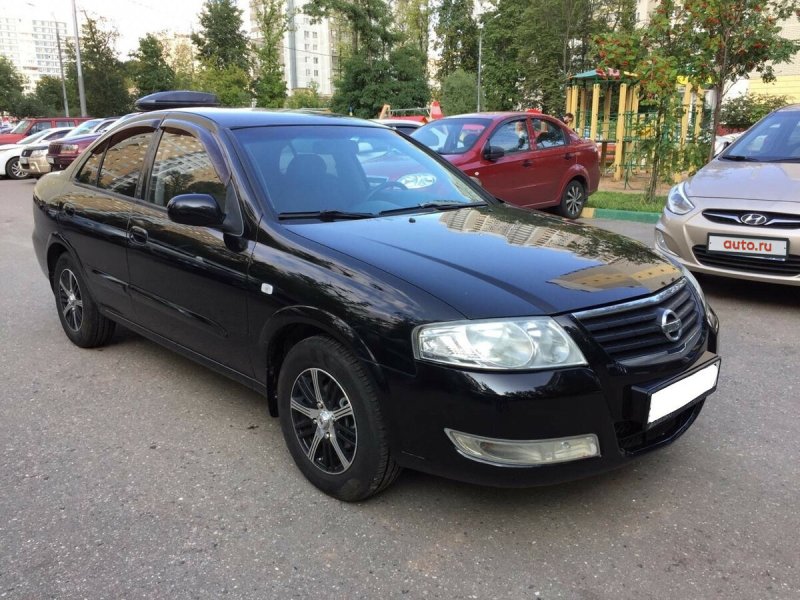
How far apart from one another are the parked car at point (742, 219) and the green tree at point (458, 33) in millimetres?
49884

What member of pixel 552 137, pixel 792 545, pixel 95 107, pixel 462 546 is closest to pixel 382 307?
pixel 462 546

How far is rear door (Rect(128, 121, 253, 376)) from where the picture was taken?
3152 millimetres

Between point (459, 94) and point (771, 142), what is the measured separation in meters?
34.0

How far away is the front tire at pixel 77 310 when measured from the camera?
14.8 ft

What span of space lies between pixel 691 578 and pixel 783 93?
114 ft

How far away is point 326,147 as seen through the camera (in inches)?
142

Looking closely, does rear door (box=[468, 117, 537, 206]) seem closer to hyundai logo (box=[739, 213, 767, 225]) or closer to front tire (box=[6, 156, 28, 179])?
hyundai logo (box=[739, 213, 767, 225])

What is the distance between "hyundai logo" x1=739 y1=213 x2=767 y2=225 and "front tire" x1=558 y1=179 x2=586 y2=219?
5042mm

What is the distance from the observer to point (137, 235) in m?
3.75

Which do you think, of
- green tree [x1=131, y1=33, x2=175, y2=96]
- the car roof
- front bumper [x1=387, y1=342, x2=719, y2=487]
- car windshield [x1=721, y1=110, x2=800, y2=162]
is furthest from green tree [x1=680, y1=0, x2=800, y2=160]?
green tree [x1=131, y1=33, x2=175, y2=96]

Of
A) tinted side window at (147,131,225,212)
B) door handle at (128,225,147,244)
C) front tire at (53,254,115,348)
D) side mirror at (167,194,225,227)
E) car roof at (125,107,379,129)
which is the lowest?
front tire at (53,254,115,348)

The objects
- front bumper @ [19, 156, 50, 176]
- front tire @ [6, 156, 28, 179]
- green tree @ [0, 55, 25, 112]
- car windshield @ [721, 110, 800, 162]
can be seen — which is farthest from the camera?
green tree @ [0, 55, 25, 112]

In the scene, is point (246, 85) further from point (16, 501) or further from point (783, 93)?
point (16, 501)

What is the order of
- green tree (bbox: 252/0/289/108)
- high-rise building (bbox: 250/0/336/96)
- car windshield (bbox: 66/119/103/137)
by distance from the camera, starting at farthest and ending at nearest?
high-rise building (bbox: 250/0/336/96)
green tree (bbox: 252/0/289/108)
car windshield (bbox: 66/119/103/137)
